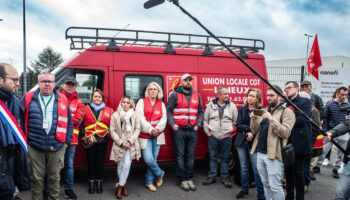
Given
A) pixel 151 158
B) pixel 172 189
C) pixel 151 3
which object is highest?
pixel 151 3

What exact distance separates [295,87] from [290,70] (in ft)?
24.2

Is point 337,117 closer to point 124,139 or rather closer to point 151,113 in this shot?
point 151,113

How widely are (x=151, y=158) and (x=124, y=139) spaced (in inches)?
23.8

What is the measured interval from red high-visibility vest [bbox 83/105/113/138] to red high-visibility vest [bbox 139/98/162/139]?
2.10 feet

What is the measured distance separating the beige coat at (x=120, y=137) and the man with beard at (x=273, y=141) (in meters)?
2.04

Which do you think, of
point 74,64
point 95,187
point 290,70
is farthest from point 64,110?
point 290,70

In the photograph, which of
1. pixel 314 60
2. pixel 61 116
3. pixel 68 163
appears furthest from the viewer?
pixel 314 60

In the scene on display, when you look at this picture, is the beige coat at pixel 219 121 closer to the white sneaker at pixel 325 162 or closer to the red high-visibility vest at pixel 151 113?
the red high-visibility vest at pixel 151 113

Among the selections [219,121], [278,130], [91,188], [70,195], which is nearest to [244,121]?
[219,121]

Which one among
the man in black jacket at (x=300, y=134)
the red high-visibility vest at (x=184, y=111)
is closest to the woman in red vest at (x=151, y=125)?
the red high-visibility vest at (x=184, y=111)

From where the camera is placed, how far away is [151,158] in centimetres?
471

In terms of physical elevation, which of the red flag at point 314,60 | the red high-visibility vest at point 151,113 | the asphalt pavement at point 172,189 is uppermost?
the red flag at point 314,60

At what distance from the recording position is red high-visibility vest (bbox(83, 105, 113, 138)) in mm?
4418

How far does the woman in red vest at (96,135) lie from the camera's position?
4422 millimetres
